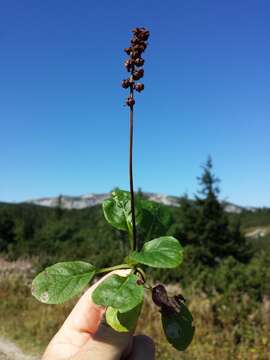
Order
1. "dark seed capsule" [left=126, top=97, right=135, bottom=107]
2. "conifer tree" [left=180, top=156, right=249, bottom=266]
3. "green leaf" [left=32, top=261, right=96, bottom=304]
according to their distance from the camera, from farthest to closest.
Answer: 1. "conifer tree" [left=180, top=156, right=249, bottom=266]
2. "green leaf" [left=32, top=261, right=96, bottom=304]
3. "dark seed capsule" [left=126, top=97, right=135, bottom=107]

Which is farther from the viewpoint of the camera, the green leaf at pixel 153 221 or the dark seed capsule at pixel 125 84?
the green leaf at pixel 153 221

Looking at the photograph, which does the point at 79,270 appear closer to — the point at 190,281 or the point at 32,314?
the point at 32,314

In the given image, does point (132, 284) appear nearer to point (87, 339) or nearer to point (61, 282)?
point (61, 282)

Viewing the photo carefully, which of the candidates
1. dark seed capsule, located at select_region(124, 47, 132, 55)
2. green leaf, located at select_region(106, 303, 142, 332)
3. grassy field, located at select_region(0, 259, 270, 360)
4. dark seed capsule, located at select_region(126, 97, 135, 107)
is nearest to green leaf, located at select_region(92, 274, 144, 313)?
green leaf, located at select_region(106, 303, 142, 332)

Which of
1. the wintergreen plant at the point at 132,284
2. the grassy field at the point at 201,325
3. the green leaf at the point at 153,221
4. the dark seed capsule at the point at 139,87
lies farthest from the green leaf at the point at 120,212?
the grassy field at the point at 201,325

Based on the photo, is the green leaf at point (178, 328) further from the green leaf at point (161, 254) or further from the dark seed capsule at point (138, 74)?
the dark seed capsule at point (138, 74)

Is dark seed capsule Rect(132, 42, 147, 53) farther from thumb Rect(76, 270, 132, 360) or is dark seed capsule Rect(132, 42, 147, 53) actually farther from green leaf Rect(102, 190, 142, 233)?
thumb Rect(76, 270, 132, 360)
